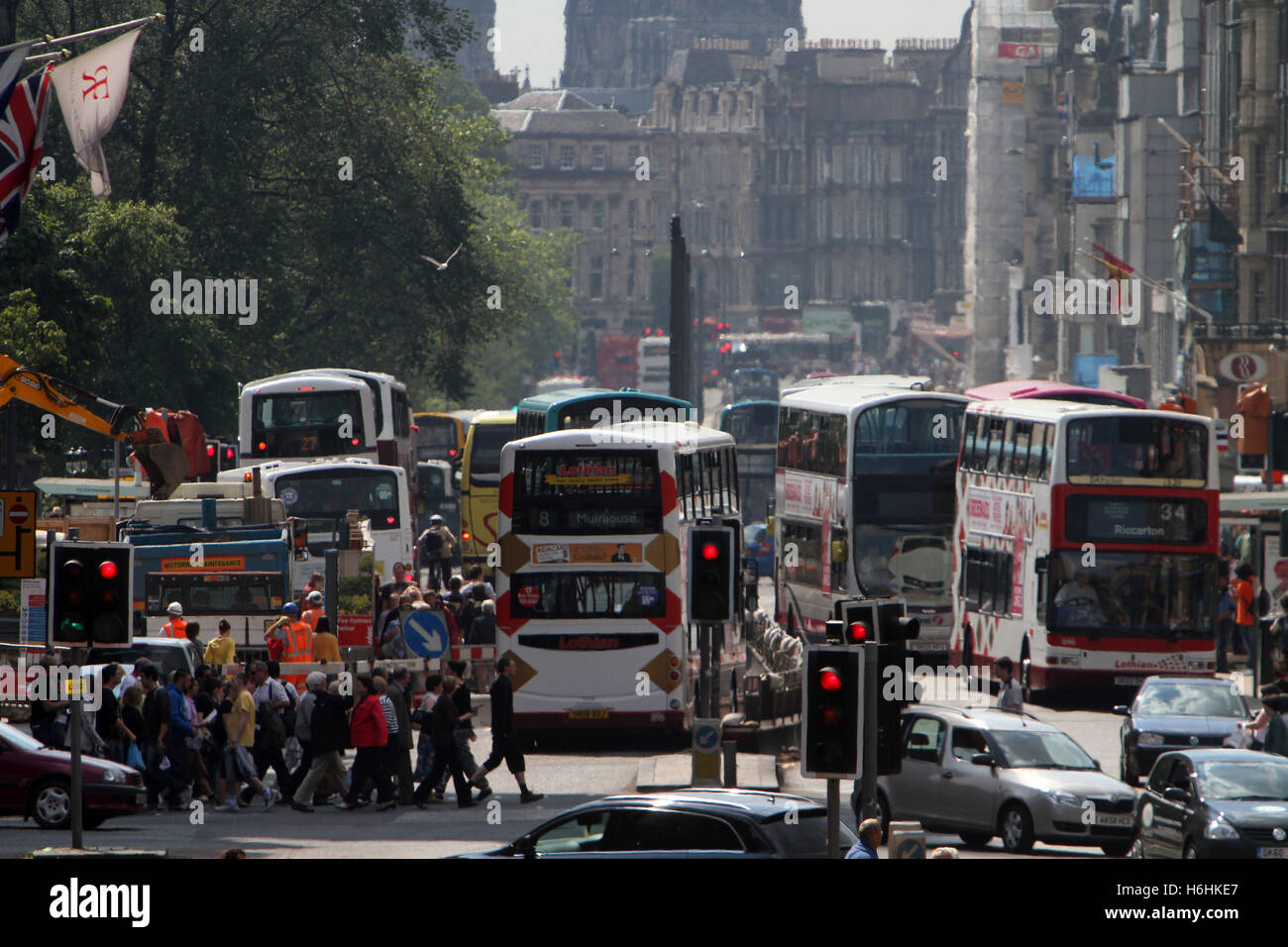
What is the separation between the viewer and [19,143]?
2339 centimetres

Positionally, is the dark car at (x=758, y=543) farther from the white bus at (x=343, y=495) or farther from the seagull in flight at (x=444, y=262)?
the white bus at (x=343, y=495)

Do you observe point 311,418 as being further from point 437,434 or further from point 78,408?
point 437,434

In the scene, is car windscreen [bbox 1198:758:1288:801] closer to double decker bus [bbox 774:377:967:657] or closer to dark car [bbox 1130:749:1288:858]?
dark car [bbox 1130:749:1288:858]

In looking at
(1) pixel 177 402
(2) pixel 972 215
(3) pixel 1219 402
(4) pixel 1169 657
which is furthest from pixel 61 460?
(2) pixel 972 215

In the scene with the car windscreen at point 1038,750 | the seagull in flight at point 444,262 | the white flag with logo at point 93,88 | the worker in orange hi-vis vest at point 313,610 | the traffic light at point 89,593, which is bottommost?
the car windscreen at point 1038,750

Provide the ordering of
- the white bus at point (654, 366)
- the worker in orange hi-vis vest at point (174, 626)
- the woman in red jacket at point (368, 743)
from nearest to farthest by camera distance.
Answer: the woman in red jacket at point (368, 743)
the worker in orange hi-vis vest at point (174, 626)
the white bus at point (654, 366)

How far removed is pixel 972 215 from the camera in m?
149

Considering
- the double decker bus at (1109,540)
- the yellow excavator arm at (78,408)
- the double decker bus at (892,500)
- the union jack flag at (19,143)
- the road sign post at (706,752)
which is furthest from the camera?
the double decker bus at (892,500)

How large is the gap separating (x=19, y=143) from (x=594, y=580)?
9634mm

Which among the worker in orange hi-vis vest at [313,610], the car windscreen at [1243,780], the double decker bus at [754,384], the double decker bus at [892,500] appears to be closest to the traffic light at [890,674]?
the car windscreen at [1243,780]

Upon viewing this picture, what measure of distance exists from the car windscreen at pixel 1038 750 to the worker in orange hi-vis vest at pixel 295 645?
358 inches

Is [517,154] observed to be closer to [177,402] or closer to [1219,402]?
[1219,402]

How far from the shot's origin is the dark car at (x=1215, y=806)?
63.2 feet
